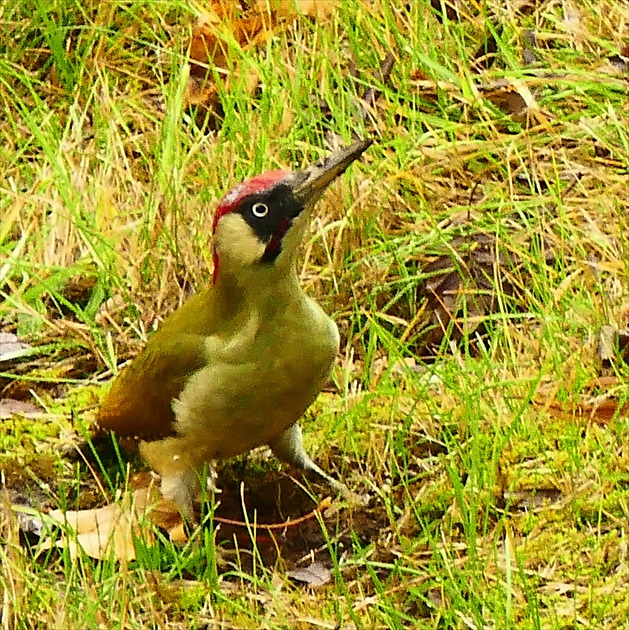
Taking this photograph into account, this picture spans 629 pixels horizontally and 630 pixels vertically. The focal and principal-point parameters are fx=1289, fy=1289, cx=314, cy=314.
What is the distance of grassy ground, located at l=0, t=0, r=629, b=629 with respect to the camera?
251cm

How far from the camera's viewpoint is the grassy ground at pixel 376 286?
2514mm

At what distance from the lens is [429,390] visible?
3.18m

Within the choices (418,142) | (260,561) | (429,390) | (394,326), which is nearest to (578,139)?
(418,142)

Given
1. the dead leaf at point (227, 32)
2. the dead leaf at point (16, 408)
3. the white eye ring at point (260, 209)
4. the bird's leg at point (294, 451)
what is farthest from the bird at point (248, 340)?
the dead leaf at point (227, 32)

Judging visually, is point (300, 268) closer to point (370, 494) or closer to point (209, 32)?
point (370, 494)

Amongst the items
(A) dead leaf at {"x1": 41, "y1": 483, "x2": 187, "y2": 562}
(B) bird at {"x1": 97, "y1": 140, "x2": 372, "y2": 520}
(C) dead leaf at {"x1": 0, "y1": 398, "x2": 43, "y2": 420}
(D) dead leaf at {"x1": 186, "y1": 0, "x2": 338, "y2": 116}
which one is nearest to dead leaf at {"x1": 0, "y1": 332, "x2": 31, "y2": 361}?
(C) dead leaf at {"x1": 0, "y1": 398, "x2": 43, "y2": 420}

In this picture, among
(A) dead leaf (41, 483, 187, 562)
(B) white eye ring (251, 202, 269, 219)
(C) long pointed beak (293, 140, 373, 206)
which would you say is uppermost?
(C) long pointed beak (293, 140, 373, 206)

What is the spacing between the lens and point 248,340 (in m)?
2.65

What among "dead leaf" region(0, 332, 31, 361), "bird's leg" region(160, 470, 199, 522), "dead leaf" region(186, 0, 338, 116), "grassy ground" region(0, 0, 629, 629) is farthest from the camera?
"dead leaf" region(186, 0, 338, 116)

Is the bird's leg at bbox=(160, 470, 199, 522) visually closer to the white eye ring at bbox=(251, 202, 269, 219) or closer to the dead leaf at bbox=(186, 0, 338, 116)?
the white eye ring at bbox=(251, 202, 269, 219)

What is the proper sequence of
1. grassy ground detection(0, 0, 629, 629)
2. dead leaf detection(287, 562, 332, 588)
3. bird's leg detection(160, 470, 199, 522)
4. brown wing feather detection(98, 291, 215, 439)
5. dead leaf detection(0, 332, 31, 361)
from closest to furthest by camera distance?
1. grassy ground detection(0, 0, 629, 629)
2. dead leaf detection(287, 562, 332, 588)
3. brown wing feather detection(98, 291, 215, 439)
4. bird's leg detection(160, 470, 199, 522)
5. dead leaf detection(0, 332, 31, 361)

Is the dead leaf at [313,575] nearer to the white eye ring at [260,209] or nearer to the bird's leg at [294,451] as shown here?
the bird's leg at [294,451]

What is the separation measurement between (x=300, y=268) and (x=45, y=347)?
74 cm

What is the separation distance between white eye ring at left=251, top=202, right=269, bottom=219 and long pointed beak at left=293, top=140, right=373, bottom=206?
0.06 m
